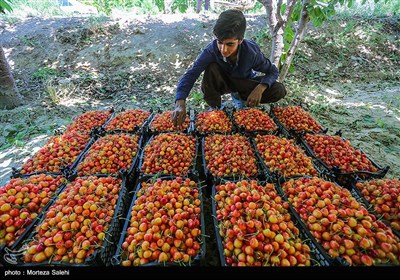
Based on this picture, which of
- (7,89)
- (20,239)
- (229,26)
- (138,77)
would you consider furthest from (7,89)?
(229,26)

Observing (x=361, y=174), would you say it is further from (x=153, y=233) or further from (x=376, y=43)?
(x=376, y=43)

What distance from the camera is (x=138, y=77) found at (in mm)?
6047

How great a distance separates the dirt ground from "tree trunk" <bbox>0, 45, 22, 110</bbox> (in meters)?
0.19

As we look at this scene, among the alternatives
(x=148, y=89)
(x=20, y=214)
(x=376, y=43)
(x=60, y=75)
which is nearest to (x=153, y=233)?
(x=20, y=214)

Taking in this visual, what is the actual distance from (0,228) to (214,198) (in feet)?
5.18

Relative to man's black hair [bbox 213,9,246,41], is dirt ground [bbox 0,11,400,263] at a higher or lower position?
lower

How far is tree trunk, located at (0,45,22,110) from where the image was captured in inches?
170

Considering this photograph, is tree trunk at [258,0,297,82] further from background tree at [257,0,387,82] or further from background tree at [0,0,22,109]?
background tree at [0,0,22,109]

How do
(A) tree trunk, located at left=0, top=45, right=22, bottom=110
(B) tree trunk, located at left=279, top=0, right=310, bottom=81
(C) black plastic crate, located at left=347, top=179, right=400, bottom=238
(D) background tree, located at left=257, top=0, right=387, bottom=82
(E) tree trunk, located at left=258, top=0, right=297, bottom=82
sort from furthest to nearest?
(A) tree trunk, located at left=0, top=45, right=22, bottom=110 < (E) tree trunk, located at left=258, top=0, right=297, bottom=82 < (B) tree trunk, located at left=279, top=0, right=310, bottom=81 < (D) background tree, located at left=257, top=0, right=387, bottom=82 < (C) black plastic crate, located at left=347, top=179, right=400, bottom=238

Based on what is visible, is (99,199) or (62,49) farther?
(62,49)

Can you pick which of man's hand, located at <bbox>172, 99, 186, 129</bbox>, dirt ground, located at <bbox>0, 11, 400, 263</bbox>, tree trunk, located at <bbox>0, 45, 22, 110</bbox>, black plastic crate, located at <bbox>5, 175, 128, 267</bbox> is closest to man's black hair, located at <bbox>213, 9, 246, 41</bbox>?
man's hand, located at <bbox>172, 99, 186, 129</bbox>

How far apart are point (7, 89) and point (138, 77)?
2.74 m

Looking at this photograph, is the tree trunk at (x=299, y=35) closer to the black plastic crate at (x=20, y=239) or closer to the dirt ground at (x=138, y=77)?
Result: the dirt ground at (x=138, y=77)

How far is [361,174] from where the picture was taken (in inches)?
86.2
